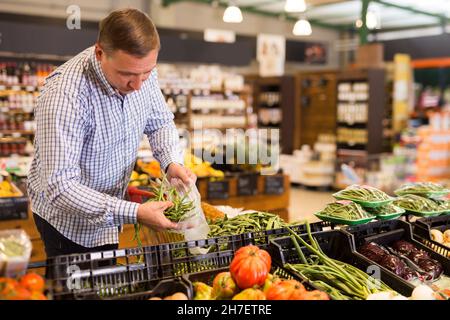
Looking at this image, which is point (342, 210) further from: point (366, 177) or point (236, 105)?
point (236, 105)

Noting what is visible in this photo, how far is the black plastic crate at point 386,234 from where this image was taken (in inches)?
105

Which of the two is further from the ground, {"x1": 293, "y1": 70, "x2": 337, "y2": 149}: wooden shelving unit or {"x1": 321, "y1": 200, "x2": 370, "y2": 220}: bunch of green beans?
{"x1": 293, "y1": 70, "x2": 337, "y2": 149}: wooden shelving unit

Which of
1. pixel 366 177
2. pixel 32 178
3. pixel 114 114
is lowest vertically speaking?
pixel 366 177

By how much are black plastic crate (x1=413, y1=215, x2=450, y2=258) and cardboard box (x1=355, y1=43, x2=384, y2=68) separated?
9339 mm

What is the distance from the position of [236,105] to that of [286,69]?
9344 millimetres

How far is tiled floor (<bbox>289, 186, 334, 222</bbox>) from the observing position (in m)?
9.38

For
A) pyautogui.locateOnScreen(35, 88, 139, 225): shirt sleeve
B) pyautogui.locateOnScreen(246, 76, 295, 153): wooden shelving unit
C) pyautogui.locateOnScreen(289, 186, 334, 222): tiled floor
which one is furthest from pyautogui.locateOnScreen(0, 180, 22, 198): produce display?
pyautogui.locateOnScreen(246, 76, 295, 153): wooden shelving unit

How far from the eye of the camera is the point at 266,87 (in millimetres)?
14531

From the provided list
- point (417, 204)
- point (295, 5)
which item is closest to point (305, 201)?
point (295, 5)

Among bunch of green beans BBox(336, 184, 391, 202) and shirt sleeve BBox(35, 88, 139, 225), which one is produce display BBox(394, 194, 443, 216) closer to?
bunch of green beans BBox(336, 184, 391, 202)

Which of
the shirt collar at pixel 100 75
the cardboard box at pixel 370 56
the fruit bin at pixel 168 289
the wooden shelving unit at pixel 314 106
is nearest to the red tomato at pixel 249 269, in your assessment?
the fruit bin at pixel 168 289

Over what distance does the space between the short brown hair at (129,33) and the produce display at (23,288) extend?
902 mm

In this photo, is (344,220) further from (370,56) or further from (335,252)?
(370,56)
